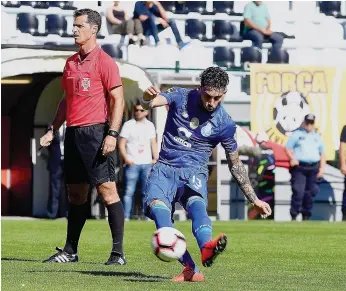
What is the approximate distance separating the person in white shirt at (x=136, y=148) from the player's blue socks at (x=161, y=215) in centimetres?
1165

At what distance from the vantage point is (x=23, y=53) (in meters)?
19.7

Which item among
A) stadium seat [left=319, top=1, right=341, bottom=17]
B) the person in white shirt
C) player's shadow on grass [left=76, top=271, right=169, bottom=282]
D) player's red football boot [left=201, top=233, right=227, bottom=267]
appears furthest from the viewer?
stadium seat [left=319, top=1, right=341, bottom=17]

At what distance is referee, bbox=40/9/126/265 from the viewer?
1099 centimetres

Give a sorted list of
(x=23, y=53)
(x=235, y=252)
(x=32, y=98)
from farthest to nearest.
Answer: (x=32, y=98) < (x=23, y=53) < (x=235, y=252)

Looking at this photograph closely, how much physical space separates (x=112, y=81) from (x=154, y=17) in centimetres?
1439

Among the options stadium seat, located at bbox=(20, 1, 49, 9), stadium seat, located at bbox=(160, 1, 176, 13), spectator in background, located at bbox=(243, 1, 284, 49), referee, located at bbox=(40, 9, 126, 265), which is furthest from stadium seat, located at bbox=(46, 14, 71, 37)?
referee, located at bbox=(40, 9, 126, 265)

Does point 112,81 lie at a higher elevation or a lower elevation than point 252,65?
higher

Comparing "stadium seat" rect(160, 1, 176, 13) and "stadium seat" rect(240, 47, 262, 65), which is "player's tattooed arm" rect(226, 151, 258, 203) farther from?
"stadium seat" rect(160, 1, 176, 13)

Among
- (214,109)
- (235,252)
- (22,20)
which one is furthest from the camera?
(22,20)

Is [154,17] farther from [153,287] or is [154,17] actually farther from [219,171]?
[153,287]

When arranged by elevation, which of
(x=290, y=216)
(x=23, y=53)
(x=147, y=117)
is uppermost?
(x=23, y=53)

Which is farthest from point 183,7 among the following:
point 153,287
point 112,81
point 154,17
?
point 153,287

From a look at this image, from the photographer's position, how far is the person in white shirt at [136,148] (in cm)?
2112

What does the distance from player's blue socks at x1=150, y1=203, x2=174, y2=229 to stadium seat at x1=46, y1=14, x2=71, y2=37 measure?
15902mm
